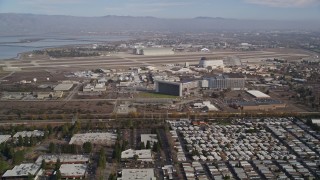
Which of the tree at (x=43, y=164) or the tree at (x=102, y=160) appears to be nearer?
the tree at (x=43, y=164)

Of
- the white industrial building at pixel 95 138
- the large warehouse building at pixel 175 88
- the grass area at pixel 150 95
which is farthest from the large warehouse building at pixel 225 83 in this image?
the white industrial building at pixel 95 138

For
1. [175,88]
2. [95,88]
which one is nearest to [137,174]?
[175,88]

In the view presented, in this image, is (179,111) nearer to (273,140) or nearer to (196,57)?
(273,140)

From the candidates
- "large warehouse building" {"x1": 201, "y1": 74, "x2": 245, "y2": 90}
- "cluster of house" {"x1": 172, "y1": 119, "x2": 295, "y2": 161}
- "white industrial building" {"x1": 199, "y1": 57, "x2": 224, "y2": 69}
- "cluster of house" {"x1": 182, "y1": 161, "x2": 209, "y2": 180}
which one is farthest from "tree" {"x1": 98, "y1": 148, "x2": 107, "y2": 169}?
"white industrial building" {"x1": 199, "y1": 57, "x2": 224, "y2": 69}

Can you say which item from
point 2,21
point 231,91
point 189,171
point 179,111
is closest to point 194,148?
point 189,171

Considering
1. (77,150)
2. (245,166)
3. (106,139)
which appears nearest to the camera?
(245,166)

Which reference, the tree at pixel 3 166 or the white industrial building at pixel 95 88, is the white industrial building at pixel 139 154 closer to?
the tree at pixel 3 166

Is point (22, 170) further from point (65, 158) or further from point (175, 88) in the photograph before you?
point (175, 88)
